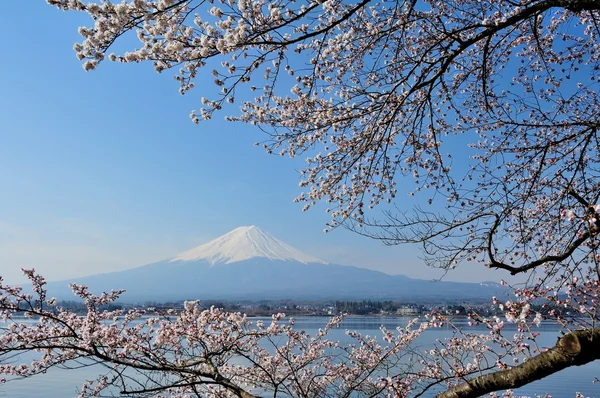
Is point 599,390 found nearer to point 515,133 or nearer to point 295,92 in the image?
point 515,133

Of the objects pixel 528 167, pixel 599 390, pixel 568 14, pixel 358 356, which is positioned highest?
pixel 568 14

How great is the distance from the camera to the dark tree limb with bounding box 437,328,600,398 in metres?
1.80

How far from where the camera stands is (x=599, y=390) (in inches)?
520

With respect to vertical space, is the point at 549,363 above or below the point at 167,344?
above

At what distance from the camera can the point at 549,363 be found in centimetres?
187

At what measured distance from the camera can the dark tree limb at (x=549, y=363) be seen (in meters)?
1.80

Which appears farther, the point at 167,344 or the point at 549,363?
the point at 167,344

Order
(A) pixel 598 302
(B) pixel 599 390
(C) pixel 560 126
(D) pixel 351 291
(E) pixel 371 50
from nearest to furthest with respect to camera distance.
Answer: (A) pixel 598 302, (E) pixel 371 50, (C) pixel 560 126, (B) pixel 599 390, (D) pixel 351 291

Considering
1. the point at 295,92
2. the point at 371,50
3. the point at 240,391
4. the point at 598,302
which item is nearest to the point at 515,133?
the point at 371,50

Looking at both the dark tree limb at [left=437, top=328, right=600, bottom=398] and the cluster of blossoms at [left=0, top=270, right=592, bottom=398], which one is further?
the cluster of blossoms at [left=0, top=270, right=592, bottom=398]

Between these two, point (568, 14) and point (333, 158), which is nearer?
point (333, 158)

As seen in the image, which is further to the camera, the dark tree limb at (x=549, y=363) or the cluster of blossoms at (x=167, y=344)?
the cluster of blossoms at (x=167, y=344)

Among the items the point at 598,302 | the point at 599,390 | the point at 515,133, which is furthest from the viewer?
the point at 599,390

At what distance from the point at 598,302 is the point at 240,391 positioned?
2.01m
